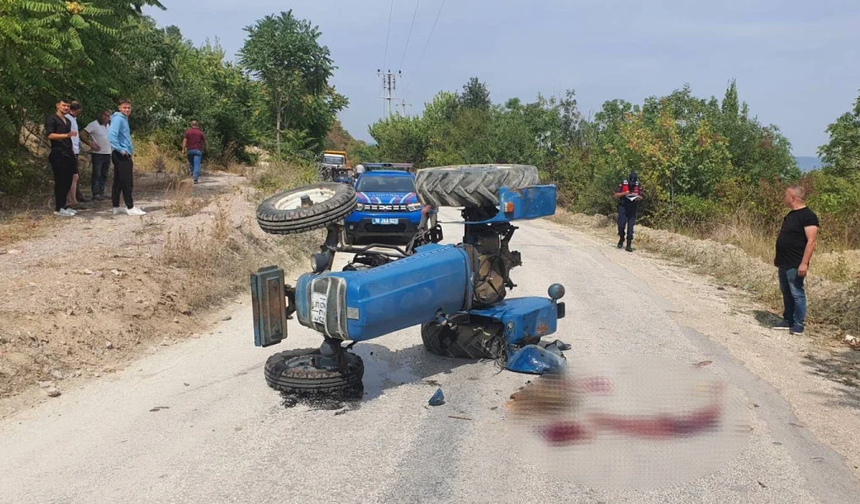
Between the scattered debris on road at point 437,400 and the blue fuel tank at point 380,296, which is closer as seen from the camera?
the blue fuel tank at point 380,296

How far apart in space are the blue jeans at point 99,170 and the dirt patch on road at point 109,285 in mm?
881

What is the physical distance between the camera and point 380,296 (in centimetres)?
460

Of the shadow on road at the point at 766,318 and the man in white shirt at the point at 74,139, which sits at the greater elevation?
the man in white shirt at the point at 74,139

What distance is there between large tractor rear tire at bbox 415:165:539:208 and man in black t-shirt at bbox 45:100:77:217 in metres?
7.29

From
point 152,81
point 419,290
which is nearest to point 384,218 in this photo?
point 419,290

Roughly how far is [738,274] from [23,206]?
12.4 meters

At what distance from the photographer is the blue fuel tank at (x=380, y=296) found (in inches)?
178

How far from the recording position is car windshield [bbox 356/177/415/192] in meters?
14.9

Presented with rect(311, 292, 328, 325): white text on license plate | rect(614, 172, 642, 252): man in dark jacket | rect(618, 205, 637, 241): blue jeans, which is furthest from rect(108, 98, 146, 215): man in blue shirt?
rect(618, 205, 637, 241): blue jeans

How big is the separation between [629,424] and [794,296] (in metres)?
4.28

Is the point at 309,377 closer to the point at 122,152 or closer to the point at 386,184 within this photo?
the point at 122,152

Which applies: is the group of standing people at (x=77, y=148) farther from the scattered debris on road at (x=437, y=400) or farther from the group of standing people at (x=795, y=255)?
the group of standing people at (x=795, y=255)

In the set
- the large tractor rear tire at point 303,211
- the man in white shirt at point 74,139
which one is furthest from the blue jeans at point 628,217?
the man in white shirt at point 74,139

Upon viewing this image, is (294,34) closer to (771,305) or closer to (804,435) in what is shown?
(771,305)
